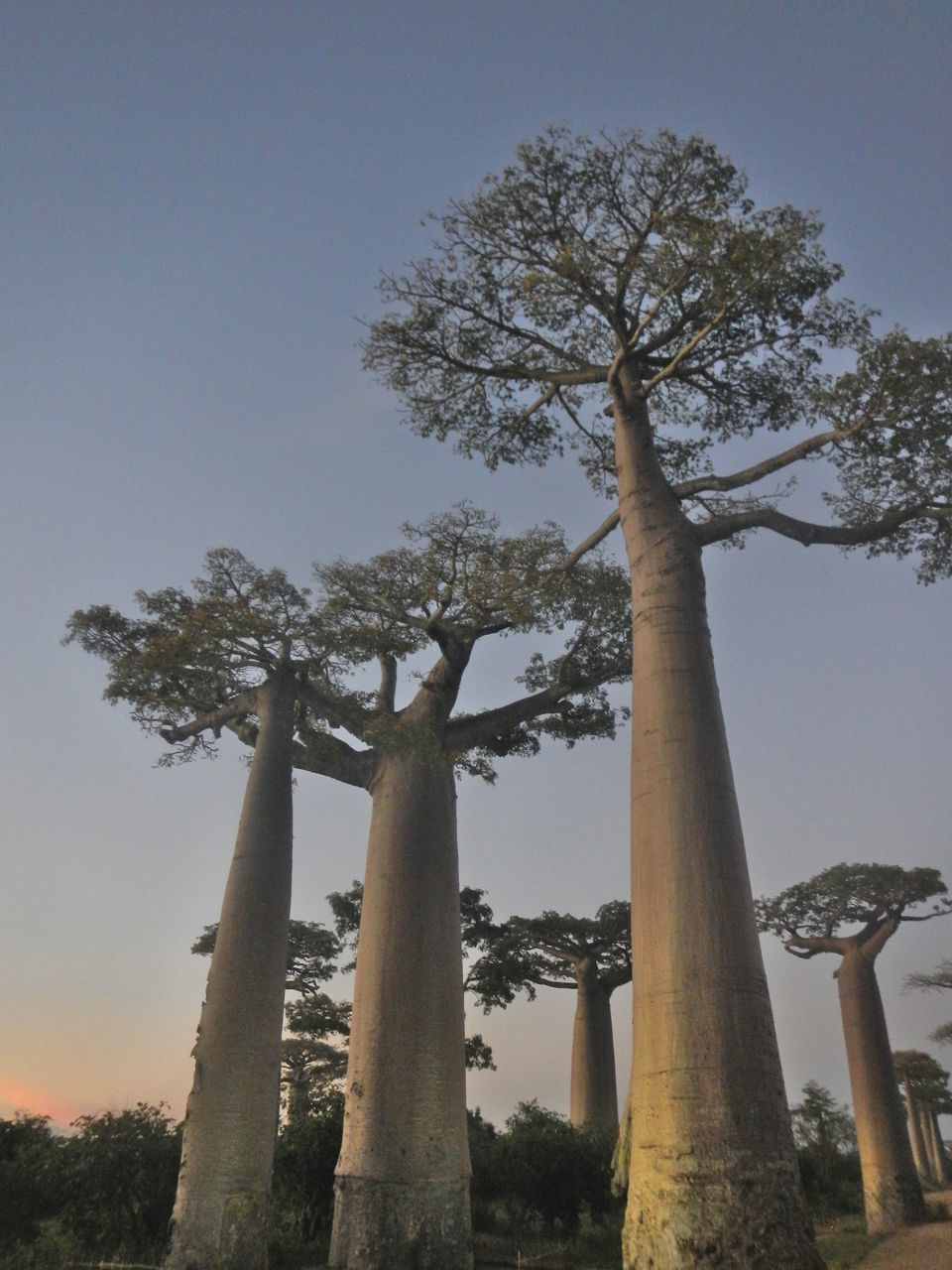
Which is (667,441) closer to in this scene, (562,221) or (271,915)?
(562,221)

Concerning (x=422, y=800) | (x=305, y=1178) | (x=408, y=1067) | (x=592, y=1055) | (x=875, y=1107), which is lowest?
(x=305, y=1178)

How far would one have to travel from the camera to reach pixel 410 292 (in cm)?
862

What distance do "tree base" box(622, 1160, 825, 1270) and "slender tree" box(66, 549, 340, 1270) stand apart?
550 centimetres

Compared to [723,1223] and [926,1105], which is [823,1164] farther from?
[723,1223]

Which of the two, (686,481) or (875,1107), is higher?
(686,481)

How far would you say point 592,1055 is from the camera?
17391mm

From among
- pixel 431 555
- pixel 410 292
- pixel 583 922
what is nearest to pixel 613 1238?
pixel 583 922

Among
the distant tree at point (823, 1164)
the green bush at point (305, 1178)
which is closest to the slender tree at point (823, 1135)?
the distant tree at point (823, 1164)

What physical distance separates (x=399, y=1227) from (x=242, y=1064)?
2050 mm

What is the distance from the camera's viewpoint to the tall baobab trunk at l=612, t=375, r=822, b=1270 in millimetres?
3955

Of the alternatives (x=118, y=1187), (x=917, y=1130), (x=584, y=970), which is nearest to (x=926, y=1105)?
(x=917, y=1130)

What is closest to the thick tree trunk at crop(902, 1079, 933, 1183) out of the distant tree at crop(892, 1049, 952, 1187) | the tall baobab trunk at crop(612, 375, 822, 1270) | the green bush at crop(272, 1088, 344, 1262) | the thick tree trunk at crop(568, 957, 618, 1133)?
the distant tree at crop(892, 1049, 952, 1187)

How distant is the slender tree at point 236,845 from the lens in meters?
8.16

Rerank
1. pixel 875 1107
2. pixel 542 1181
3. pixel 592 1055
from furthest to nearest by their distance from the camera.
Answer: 1. pixel 592 1055
2. pixel 875 1107
3. pixel 542 1181
